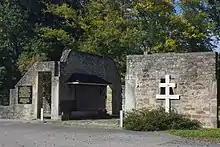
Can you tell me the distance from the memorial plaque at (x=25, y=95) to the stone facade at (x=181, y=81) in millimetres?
8461

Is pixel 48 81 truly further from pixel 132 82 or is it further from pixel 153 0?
pixel 153 0

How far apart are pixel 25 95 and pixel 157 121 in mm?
11937

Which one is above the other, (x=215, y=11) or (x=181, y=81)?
(x=215, y=11)

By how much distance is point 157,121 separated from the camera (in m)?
21.2

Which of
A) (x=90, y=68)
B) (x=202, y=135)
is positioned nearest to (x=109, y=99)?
(x=90, y=68)

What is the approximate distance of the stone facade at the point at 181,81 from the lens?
21.8m

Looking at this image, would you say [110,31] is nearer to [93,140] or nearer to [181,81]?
[181,81]

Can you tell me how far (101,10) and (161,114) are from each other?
2063 cm

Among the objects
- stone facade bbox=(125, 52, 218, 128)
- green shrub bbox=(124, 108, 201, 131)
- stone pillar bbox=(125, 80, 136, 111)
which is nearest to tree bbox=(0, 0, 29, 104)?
stone pillar bbox=(125, 80, 136, 111)

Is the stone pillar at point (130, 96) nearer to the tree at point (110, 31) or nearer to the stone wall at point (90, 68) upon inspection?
the stone wall at point (90, 68)

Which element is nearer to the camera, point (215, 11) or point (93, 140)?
point (93, 140)

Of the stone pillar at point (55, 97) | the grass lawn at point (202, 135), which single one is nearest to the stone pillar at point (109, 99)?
Answer: the stone pillar at point (55, 97)

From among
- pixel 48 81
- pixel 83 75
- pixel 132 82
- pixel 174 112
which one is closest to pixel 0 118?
pixel 48 81

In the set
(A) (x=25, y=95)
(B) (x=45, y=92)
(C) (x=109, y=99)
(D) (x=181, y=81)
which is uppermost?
(D) (x=181, y=81)
